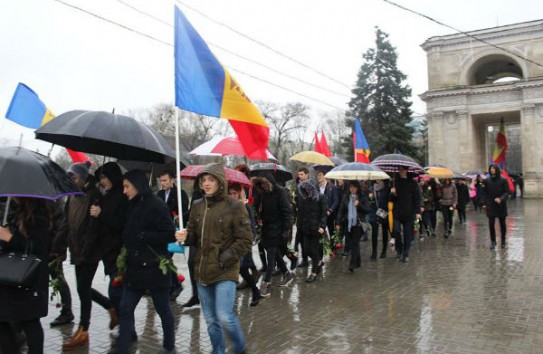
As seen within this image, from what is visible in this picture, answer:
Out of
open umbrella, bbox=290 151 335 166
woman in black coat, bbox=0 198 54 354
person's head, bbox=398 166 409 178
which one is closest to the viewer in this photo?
woman in black coat, bbox=0 198 54 354

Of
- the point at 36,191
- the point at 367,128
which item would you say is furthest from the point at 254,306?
the point at 367,128

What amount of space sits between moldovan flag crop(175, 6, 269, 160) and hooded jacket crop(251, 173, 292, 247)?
2.21 m

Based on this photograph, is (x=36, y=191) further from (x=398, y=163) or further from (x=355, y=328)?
(x=398, y=163)

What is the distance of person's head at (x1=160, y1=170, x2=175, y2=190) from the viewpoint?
7242mm

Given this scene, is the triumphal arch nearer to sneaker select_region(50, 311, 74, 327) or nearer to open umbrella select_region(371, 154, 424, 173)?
open umbrella select_region(371, 154, 424, 173)

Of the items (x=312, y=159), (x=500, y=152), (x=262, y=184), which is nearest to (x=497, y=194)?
(x=312, y=159)

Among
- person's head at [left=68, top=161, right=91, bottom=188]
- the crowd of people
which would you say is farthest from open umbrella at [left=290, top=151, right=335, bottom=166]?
person's head at [left=68, top=161, right=91, bottom=188]

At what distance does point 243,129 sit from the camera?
534cm

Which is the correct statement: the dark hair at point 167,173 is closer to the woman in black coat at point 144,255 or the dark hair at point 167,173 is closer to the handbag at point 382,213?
the woman in black coat at point 144,255

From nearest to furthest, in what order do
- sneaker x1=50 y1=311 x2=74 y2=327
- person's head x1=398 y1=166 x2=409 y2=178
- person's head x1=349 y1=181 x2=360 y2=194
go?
sneaker x1=50 y1=311 x2=74 y2=327, person's head x1=349 y1=181 x2=360 y2=194, person's head x1=398 y1=166 x2=409 y2=178

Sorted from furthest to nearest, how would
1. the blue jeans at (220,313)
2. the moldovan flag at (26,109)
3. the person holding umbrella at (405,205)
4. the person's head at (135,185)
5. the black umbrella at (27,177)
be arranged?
the person holding umbrella at (405,205) → the moldovan flag at (26,109) → the person's head at (135,185) → the blue jeans at (220,313) → the black umbrella at (27,177)

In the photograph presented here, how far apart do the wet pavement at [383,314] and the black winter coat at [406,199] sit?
3.67 feet

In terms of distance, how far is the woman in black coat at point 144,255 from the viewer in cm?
443

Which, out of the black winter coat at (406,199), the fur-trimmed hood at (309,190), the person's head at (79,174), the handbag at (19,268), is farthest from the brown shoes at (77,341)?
the black winter coat at (406,199)
